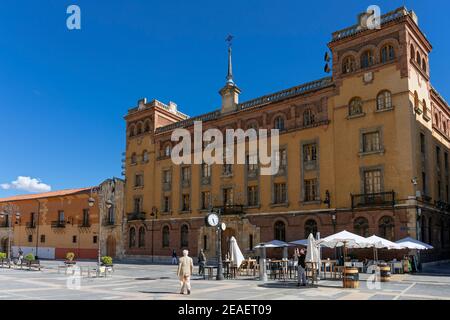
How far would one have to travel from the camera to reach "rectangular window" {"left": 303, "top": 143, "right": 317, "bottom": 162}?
107 ft

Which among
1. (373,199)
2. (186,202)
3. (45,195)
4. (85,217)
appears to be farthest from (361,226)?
(45,195)

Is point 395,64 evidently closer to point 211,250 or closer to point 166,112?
point 211,250

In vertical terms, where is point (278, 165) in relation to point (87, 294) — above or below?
above

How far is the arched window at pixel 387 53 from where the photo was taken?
29344 mm

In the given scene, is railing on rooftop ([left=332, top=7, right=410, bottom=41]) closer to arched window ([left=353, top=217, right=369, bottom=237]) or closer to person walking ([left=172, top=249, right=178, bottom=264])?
arched window ([left=353, top=217, right=369, bottom=237])

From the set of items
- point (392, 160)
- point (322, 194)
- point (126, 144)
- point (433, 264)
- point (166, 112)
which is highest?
point (166, 112)

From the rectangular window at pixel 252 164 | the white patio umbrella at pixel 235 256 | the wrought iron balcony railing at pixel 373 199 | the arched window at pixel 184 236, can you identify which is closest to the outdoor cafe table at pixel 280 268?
the white patio umbrella at pixel 235 256

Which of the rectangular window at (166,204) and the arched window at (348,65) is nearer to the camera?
the arched window at (348,65)

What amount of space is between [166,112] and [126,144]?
5759 mm

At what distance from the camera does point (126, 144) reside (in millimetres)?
47625

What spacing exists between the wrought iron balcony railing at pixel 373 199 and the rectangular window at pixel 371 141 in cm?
316

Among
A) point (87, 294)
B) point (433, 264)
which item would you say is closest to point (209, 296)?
point (87, 294)

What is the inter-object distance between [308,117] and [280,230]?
354 inches

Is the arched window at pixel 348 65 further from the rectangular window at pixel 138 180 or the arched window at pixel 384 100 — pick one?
the rectangular window at pixel 138 180
